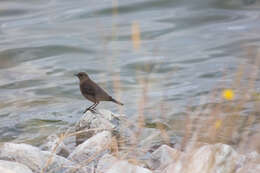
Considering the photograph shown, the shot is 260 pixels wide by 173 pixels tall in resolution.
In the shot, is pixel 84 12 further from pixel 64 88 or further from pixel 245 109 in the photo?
pixel 245 109

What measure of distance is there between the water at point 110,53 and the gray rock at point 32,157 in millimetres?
1294

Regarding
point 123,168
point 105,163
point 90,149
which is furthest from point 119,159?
point 90,149

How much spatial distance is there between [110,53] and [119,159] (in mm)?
8008

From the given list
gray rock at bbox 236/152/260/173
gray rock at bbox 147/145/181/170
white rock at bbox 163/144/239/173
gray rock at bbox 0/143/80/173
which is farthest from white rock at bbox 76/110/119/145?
gray rock at bbox 236/152/260/173

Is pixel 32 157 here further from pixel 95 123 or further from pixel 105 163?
pixel 95 123

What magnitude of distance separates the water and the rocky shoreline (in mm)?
874

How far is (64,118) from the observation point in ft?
24.8

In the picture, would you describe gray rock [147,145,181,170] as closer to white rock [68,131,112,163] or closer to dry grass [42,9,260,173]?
dry grass [42,9,260,173]

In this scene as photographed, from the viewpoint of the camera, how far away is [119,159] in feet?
13.0

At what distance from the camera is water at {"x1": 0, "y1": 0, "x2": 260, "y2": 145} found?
8.11 metres

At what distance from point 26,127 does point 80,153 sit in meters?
2.21

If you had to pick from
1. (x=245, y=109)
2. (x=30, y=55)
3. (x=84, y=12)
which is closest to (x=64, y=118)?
(x=245, y=109)

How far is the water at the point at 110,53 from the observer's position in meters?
8.11

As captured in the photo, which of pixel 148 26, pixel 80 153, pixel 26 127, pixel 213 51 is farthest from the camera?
pixel 148 26
